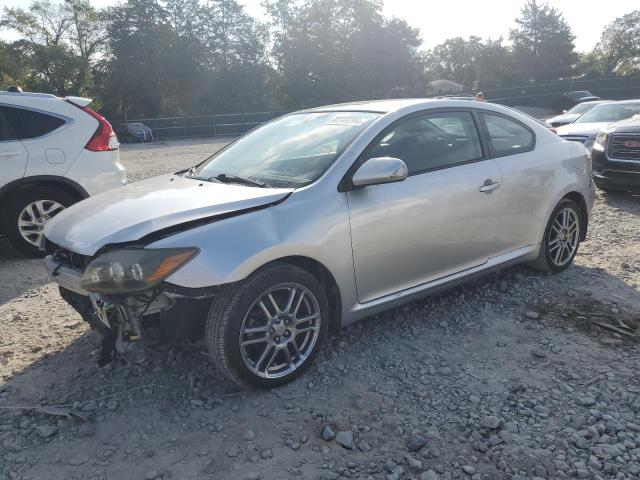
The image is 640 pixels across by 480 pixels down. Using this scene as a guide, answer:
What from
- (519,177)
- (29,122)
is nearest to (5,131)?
(29,122)

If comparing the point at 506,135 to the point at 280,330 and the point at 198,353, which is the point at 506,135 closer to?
the point at 280,330

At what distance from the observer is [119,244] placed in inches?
113

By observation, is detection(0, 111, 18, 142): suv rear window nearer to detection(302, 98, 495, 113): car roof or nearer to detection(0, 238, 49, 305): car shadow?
detection(0, 238, 49, 305): car shadow

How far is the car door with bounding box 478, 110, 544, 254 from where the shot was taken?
4.25m

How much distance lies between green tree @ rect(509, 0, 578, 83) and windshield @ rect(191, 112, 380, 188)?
66626 mm

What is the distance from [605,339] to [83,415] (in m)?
3.34

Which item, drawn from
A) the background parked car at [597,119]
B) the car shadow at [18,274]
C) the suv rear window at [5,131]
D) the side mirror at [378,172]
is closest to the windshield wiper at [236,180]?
the side mirror at [378,172]

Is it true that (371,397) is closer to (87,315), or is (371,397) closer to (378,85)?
(87,315)

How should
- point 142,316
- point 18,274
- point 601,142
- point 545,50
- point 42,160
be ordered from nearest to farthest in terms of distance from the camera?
point 142,316, point 18,274, point 42,160, point 601,142, point 545,50

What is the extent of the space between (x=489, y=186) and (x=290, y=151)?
1512mm

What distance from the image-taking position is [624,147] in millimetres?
8102

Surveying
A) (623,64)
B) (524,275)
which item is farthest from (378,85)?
(524,275)

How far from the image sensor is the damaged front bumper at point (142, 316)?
110 inches

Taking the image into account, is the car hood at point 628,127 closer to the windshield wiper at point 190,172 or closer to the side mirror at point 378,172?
the side mirror at point 378,172
